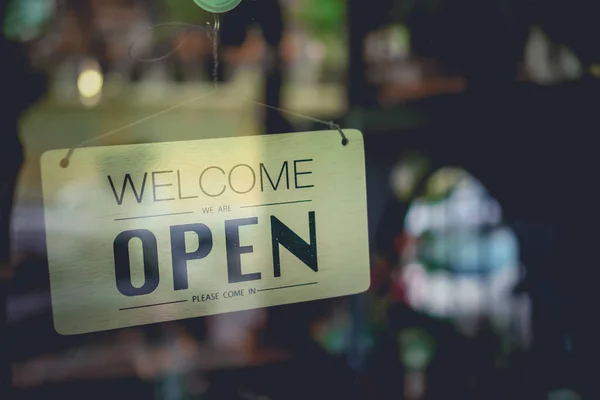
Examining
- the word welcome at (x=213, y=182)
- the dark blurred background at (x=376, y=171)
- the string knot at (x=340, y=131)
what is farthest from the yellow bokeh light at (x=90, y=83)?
the string knot at (x=340, y=131)

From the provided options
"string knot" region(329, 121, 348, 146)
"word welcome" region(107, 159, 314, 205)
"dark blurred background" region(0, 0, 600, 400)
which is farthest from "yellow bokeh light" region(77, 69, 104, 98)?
"string knot" region(329, 121, 348, 146)

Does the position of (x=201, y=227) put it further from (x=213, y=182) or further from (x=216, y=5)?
(x=216, y=5)

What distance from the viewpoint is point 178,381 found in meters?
1.33

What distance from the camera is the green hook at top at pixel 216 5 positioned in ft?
4.12

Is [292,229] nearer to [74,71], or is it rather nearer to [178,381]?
[178,381]

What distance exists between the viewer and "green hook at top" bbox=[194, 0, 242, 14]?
49.4 inches

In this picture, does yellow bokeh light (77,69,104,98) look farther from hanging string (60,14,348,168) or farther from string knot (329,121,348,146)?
string knot (329,121,348,146)

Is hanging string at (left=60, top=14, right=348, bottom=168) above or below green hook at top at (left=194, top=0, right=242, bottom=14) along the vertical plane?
below

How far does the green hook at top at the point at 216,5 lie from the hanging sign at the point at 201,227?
0.25 m

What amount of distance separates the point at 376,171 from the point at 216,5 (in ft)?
1.52

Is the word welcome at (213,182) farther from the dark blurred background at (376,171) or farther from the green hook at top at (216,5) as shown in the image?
the green hook at top at (216,5)

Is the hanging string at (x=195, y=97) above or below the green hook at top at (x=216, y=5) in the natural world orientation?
below

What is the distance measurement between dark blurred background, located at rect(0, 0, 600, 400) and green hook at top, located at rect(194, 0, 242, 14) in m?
0.02

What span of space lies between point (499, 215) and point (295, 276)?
51cm
